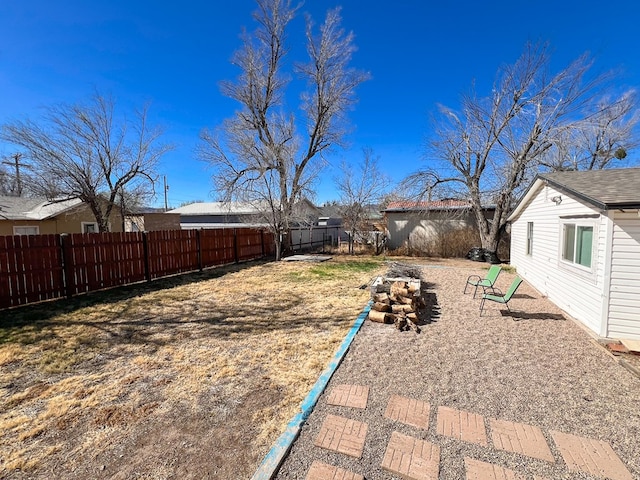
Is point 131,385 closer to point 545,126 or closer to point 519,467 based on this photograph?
point 519,467

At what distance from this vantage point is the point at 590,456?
6.99 feet

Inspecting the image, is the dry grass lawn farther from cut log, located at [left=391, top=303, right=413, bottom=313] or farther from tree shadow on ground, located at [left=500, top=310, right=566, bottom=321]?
tree shadow on ground, located at [left=500, top=310, right=566, bottom=321]

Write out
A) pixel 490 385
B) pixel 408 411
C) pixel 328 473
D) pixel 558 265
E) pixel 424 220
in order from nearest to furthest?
1. pixel 328 473
2. pixel 408 411
3. pixel 490 385
4. pixel 558 265
5. pixel 424 220

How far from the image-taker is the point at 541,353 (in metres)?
3.91

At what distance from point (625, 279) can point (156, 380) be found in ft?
21.0

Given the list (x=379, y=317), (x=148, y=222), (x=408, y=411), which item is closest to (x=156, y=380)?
(x=408, y=411)

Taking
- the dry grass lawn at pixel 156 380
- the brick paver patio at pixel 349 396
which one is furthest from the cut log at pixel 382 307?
the brick paver patio at pixel 349 396

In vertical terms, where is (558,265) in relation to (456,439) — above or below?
above

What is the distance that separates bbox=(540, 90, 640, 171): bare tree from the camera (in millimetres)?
12242

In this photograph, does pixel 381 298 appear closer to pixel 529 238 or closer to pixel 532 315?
pixel 532 315

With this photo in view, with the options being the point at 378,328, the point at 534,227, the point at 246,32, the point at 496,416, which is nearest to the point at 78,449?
the point at 496,416

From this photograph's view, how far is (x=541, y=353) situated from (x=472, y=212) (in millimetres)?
12794

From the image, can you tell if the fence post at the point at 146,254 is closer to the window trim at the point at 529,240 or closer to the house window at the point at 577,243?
the house window at the point at 577,243

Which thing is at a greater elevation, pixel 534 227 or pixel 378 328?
pixel 534 227
